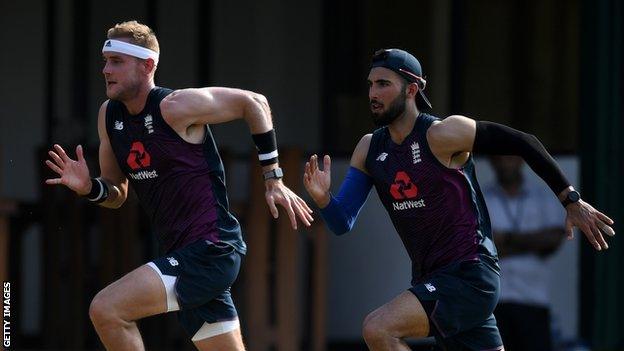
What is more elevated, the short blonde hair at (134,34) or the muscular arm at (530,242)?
the short blonde hair at (134,34)

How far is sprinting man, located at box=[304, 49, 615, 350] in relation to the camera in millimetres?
7363

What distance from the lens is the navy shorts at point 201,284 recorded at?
747 cm

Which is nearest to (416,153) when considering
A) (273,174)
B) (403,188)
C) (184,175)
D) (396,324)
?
(403,188)

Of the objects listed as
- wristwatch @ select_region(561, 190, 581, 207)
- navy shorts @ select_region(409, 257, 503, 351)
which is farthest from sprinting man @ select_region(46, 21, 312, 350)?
wristwatch @ select_region(561, 190, 581, 207)

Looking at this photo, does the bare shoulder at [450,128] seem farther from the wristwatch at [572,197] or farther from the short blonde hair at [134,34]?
the short blonde hair at [134,34]

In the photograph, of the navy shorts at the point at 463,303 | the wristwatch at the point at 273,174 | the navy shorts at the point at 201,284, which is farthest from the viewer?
the wristwatch at the point at 273,174

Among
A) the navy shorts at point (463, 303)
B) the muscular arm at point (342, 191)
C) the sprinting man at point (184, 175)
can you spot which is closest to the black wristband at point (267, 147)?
the sprinting man at point (184, 175)

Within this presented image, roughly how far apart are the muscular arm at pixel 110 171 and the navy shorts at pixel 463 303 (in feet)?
5.37

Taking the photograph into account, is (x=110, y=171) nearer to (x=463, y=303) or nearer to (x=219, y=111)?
(x=219, y=111)

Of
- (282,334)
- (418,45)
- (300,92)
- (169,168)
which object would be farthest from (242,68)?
(169,168)

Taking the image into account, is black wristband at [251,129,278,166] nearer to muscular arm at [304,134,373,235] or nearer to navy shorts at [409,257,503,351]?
muscular arm at [304,134,373,235]

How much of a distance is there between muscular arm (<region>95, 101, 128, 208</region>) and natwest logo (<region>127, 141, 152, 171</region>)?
0.76 feet

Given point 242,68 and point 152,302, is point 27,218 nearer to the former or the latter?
point 242,68

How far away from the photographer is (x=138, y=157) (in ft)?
25.3
